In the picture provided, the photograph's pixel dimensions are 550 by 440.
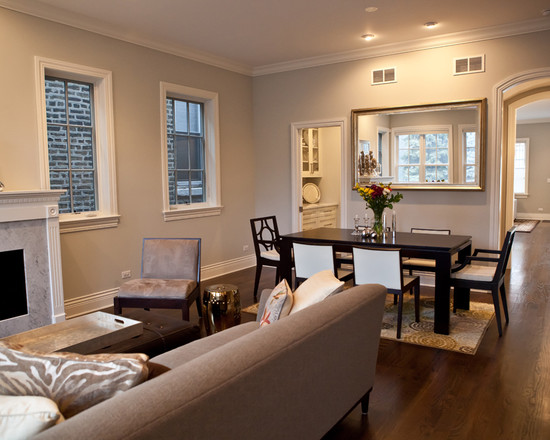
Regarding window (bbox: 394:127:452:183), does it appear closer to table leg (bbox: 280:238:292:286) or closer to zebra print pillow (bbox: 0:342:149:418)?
table leg (bbox: 280:238:292:286)

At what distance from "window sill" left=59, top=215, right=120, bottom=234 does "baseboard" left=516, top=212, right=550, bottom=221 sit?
12.0 m

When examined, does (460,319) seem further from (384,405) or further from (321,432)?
(321,432)

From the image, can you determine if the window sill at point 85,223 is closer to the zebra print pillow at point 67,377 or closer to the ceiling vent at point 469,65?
the zebra print pillow at point 67,377

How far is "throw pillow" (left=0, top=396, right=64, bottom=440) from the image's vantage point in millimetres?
1102

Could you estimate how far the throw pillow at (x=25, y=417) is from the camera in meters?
1.10

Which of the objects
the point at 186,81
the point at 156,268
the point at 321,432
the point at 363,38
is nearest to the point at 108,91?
the point at 186,81

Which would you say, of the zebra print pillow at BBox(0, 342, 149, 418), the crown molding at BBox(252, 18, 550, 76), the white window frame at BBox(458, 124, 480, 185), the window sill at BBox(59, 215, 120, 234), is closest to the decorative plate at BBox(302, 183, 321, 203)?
the crown molding at BBox(252, 18, 550, 76)

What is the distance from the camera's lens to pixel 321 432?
2078 mm

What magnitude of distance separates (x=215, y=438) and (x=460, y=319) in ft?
11.1

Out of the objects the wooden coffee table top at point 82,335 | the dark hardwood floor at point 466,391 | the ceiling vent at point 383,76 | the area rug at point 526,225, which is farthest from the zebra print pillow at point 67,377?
the area rug at point 526,225

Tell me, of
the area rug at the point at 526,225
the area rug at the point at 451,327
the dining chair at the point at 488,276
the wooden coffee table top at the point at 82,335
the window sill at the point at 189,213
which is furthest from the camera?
the area rug at the point at 526,225

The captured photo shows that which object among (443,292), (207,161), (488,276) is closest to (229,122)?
(207,161)

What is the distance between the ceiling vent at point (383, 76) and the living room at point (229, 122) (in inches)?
2.4

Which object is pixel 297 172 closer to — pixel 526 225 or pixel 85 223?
pixel 85 223
